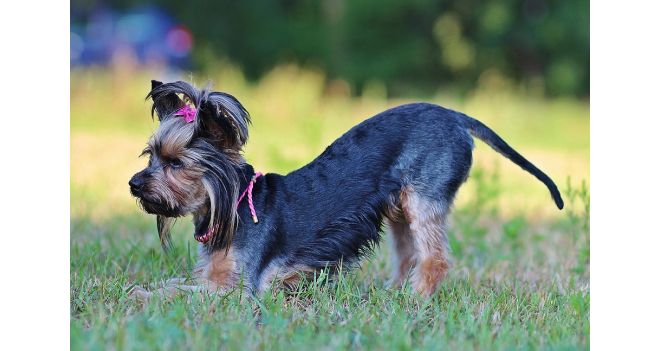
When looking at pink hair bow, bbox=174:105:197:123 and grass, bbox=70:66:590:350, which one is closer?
grass, bbox=70:66:590:350

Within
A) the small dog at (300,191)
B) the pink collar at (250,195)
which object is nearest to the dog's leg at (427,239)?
the small dog at (300,191)

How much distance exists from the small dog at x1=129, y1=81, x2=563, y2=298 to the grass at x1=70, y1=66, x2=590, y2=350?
20cm

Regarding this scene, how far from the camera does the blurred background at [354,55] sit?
16.0 metres

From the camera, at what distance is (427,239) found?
551cm

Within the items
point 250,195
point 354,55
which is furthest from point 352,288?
point 354,55

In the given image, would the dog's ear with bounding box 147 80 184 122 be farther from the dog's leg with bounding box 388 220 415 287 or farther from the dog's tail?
the dog's tail

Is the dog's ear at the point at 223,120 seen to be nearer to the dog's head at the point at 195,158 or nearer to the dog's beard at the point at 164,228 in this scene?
the dog's head at the point at 195,158

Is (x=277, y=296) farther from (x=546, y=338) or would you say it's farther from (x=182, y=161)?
(x=546, y=338)

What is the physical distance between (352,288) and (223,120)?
4.40ft

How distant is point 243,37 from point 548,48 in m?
8.13

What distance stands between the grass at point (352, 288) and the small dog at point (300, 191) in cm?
20

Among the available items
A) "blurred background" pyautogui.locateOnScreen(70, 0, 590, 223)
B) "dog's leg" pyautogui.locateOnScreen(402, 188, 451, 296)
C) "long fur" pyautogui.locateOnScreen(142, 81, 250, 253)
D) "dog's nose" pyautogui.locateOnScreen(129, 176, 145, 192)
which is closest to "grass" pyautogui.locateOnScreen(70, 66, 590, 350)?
"dog's leg" pyautogui.locateOnScreen(402, 188, 451, 296)

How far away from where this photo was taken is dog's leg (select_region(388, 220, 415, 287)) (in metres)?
5.97

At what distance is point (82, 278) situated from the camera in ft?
17.9
